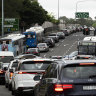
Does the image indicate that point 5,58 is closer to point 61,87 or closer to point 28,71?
point 28,71

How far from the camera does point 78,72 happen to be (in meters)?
10.8

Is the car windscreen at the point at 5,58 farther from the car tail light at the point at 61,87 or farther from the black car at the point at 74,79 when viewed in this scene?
the car tail light at the point at 61,87

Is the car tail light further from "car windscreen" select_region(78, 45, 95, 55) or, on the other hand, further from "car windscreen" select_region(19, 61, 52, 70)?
"car windscreen" select_region(78, 45, 95, 55)

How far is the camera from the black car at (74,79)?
1062 centimetres

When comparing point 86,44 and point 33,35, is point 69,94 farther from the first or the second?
point 33,35

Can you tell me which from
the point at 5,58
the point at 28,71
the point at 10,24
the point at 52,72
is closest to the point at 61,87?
the point at 52,72

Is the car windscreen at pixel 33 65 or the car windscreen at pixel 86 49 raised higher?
the car windscreen at pixel 33 65

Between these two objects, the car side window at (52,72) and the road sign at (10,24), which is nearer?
the car side window at (52,72)

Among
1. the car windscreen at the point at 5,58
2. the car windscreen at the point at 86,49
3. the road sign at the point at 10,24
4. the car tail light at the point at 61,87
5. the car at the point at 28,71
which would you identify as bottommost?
the car windscreen at the point at 86,49

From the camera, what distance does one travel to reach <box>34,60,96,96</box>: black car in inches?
418

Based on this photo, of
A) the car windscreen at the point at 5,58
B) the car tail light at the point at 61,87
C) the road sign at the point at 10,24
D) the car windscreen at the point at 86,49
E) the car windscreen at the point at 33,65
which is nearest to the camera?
the car tail light at the point at 61,87

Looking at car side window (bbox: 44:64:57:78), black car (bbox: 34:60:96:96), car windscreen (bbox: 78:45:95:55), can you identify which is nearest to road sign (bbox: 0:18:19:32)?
car windscreen (bbox: 78:45:95:55)

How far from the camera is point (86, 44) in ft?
163

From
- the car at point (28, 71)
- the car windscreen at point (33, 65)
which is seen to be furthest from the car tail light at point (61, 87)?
the car windscreen at point (33, 65)
